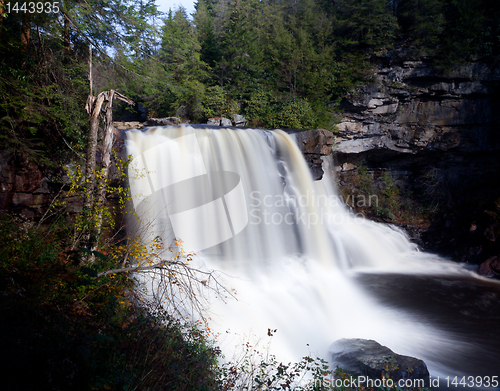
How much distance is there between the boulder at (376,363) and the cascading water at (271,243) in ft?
1.89

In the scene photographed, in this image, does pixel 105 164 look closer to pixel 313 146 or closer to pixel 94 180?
pixel 94 180

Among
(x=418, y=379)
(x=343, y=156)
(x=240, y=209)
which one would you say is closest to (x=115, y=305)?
(x=418, y=379)

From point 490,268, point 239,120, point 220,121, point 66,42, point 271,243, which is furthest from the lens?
point 239,120

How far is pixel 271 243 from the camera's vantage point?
380 inches

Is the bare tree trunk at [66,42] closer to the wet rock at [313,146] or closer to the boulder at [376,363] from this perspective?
the wet rock at [313,146]

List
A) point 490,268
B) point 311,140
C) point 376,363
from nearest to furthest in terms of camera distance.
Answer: point 376,363 → point 490,268 → point 311,140

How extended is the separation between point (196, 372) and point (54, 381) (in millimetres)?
1739

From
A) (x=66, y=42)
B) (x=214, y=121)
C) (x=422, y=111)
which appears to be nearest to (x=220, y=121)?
(x=214, y=121)

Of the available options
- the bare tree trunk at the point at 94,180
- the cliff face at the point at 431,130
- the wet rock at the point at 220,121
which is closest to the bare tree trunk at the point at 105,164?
the bare tree trunk at the point at 94,180

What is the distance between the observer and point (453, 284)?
9.28 meters

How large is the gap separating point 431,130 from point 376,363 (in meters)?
13.6

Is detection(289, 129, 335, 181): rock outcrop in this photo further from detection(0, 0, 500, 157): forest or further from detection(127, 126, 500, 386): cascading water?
detection(0, 0, 500, 157): forest

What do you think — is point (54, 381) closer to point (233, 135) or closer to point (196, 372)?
point (196, 372)

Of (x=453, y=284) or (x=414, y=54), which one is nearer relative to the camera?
(x=453, y=284)
